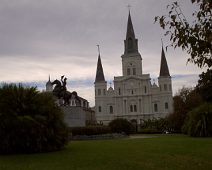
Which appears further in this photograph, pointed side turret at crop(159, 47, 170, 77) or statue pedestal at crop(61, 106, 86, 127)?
pointed side turret at crop(159, 47, 170, 77)

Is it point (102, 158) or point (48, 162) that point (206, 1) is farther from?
point (48, 162)

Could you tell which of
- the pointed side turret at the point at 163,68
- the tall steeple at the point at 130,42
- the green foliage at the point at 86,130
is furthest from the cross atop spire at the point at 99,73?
the green foliage at the point at 86,130

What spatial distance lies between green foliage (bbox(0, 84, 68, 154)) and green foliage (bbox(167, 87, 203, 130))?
2592 cm

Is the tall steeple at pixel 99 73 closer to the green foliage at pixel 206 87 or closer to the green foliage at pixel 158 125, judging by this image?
the green foliage at pixel 158 125

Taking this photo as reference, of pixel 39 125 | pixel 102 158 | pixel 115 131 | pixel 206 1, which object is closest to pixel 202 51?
pixel 206 1

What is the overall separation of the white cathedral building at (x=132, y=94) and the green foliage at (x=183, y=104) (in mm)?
32192

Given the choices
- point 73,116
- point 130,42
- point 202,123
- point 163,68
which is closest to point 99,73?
point 130,42

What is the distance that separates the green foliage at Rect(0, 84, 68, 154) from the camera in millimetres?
10977

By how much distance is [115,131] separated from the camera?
24469 mm

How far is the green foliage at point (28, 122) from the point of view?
11.0 m

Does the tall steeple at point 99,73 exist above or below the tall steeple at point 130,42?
below

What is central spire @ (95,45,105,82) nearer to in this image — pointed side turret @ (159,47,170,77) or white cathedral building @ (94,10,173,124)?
white cathedral building @ (94,10,173,124)

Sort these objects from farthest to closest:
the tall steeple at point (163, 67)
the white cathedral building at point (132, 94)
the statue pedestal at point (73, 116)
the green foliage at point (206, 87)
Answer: the tall steeple at point (163, 67) → the white cathedral building at point (132, 94) → the green foliage at point (206, 87) → the statue pedestal at point (73, 116)

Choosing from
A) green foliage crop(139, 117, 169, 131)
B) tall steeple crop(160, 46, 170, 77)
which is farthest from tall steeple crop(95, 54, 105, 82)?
green foliage crop(139, 117, 169, 131)
